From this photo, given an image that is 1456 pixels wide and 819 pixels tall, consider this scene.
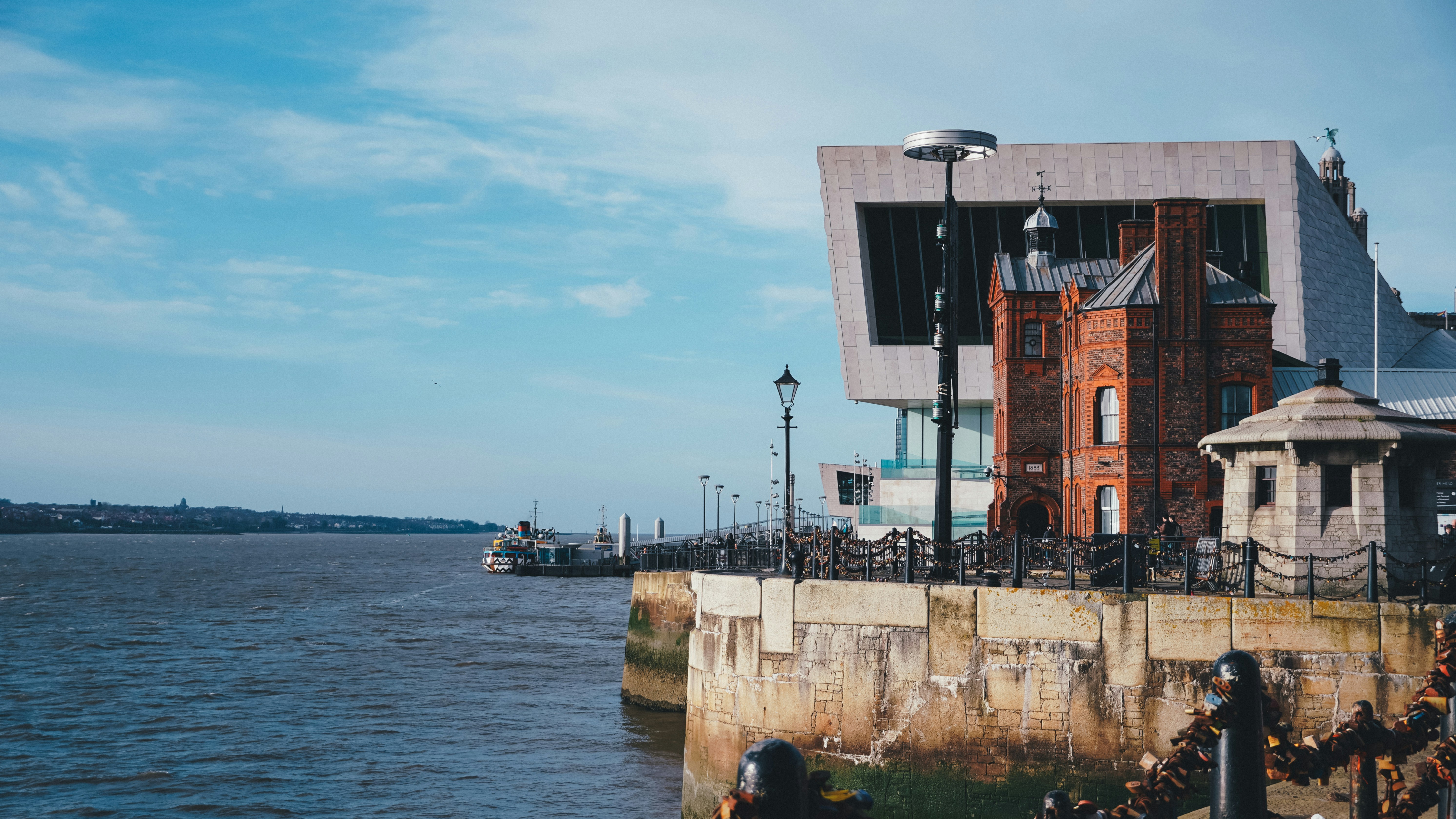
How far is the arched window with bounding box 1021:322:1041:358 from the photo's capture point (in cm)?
4441

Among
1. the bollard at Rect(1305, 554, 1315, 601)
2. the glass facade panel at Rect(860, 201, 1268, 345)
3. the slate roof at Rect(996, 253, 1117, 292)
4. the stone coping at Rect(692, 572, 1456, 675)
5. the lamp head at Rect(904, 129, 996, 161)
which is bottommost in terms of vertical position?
the stone coping at Rect(692, 572, 1456, 675)

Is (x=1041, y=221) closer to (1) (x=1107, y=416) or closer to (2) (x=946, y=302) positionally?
(1) (x=1107, y=416)

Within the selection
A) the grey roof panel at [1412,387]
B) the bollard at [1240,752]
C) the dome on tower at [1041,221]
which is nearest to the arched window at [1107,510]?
the grey roof panel at [1412,387]

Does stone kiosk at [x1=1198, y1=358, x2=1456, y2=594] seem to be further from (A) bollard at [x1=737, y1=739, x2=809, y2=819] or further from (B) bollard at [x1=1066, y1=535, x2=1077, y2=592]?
(A) bollard at [x1=737, y1=739, x2=809, y2=819]

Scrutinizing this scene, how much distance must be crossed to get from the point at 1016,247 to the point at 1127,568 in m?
41.5

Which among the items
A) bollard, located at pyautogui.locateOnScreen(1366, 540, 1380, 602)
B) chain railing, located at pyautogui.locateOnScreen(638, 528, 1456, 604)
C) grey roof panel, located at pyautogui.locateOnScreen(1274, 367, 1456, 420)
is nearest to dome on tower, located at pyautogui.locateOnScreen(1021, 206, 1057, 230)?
grey roof panel, located at pyautogui.locateOnScreen(1274, 367, 1456, 420)

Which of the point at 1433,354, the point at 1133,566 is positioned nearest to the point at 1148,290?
the point at 1133,566

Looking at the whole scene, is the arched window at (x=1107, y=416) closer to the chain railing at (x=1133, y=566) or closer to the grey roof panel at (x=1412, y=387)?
the grey roof panel at (x=1412, y=387)

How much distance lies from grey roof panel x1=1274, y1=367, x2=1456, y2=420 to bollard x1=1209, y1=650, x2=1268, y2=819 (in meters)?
38.4

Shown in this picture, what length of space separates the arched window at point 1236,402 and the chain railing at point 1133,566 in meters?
12.0

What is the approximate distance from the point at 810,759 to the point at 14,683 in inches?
1186

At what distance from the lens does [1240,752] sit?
691 centimetres

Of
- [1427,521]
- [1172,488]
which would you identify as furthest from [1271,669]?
[1172,488]

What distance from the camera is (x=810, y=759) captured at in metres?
16.9
